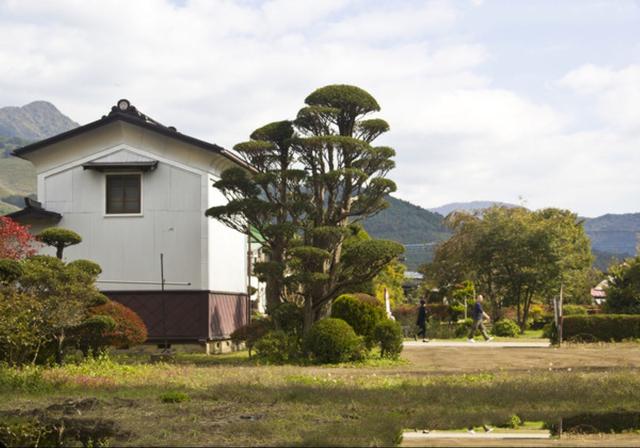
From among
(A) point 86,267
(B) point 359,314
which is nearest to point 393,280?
(B) point 359,314

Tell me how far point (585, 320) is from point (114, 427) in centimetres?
2172

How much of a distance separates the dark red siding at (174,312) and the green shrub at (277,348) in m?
5.00

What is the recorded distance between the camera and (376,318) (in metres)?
24.7

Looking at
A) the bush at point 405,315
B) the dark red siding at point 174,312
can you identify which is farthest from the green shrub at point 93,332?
the bush at point 405,315

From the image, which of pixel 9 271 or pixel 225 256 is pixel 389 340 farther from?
pixel 9 271

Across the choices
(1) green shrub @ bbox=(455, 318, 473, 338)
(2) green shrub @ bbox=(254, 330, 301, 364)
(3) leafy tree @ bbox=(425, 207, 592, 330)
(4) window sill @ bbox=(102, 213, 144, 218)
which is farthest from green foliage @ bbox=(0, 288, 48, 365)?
(3) leafy tree @ bbox=(425, 207, 592, 330)

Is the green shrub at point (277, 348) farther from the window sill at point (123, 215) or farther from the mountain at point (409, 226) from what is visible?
the mountain at point (409, 226)

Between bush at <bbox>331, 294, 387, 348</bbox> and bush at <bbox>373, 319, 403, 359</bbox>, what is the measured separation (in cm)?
130

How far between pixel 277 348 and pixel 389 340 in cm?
279

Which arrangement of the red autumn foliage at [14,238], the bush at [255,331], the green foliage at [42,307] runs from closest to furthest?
1. the green foliage at [42,307]
2. the red autumn foliage at [14,238]
3. the bush at [255,331]

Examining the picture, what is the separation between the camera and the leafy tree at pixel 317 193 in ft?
75.2

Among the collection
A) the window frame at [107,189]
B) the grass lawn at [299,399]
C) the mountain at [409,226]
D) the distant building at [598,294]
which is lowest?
the grass lawn at [299,399]

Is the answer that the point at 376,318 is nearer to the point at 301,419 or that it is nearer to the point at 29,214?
the point at 29,214

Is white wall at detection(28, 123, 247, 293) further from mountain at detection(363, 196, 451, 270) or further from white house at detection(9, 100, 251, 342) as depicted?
mountain at detection(363, 196, 451, 270)
